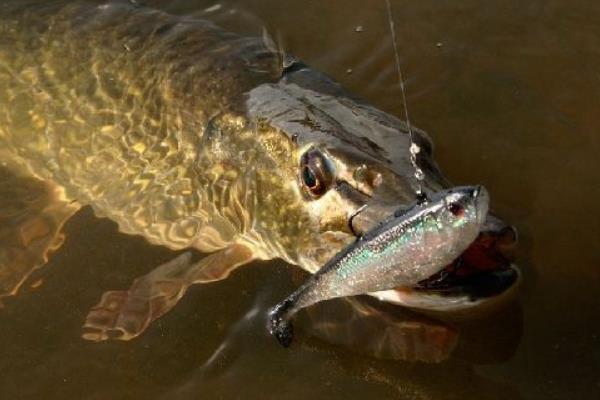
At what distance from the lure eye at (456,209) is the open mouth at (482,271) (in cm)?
43

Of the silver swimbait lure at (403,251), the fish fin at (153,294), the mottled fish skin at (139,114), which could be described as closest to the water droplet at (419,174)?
the silver swimbait lure at (403,251)

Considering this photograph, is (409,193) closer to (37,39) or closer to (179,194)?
(179,194)

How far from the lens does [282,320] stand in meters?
2.72

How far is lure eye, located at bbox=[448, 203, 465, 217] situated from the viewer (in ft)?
7.15

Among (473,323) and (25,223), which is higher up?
(25,223)

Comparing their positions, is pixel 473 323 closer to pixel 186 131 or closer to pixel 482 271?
pixel 482 271

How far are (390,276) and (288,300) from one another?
363 mm

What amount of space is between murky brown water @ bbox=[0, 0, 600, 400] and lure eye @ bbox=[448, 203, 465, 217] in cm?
101

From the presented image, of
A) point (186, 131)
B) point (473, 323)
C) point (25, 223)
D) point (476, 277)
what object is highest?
point (186, 131)

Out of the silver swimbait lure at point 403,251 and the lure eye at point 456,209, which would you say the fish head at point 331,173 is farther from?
the lure eye at point 456,209

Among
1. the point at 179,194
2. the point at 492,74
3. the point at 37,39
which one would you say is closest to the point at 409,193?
the point at 179,194

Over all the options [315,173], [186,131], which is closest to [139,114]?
[186,131]

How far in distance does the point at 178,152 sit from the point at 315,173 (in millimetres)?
1098

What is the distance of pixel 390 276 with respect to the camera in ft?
8.27
